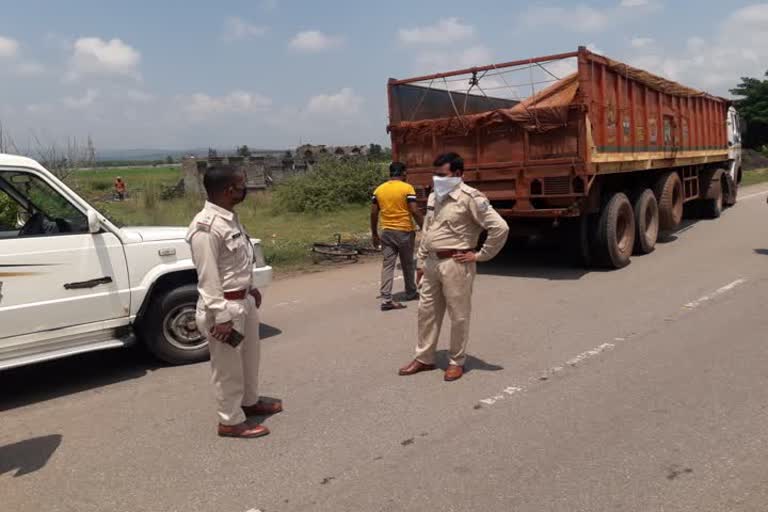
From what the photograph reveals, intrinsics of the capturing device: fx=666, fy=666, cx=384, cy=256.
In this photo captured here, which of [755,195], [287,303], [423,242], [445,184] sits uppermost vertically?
[445,184]

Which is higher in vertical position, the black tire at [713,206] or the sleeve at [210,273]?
the sleeve at [210,273]

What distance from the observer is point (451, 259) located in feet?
15.5

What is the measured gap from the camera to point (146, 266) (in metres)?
5.13

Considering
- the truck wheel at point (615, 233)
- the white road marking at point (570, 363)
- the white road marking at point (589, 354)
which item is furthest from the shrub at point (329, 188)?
the white road marking at point (589, 354)

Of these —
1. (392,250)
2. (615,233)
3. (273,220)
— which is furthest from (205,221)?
(273,220)

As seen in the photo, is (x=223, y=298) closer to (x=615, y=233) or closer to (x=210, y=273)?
(x=210, y=273)

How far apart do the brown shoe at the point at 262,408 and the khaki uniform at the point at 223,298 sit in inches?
8.1

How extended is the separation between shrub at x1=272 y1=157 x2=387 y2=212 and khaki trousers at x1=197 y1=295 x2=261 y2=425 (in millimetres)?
15687

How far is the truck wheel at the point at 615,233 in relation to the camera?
8.84 metres

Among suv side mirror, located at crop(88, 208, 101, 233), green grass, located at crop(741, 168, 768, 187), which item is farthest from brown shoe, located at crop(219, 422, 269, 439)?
green grass, located at crop(741, 168, 768, 187)

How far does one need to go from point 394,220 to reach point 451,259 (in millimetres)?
2594

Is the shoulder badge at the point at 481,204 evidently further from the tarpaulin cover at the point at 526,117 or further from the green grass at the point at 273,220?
the green grass at the point at 273,220

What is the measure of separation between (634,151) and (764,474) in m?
7.06

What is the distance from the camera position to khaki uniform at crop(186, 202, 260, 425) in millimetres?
3615
